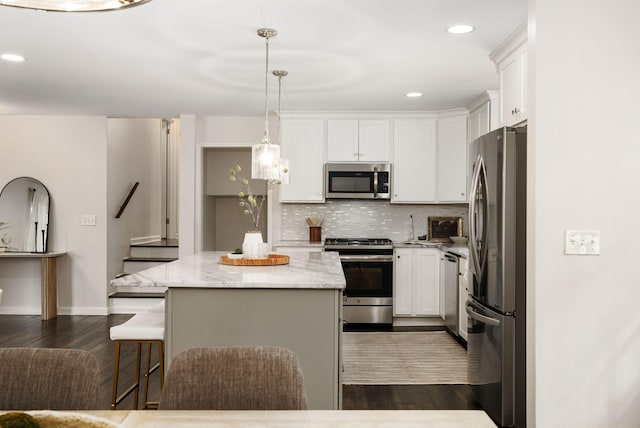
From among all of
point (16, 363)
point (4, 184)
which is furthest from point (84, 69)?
point (16, 363)

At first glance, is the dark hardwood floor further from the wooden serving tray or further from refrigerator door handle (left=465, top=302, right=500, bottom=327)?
the wooden serving tray

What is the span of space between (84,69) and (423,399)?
361cm

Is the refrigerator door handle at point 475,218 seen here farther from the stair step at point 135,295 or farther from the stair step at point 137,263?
the stair step at point 137,263

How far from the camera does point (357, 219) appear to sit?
6480 millimetres

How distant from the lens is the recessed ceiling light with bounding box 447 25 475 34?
331 centimetres

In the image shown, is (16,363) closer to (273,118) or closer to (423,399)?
(423,399)

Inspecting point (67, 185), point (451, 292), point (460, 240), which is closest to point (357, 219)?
point (460, 240)

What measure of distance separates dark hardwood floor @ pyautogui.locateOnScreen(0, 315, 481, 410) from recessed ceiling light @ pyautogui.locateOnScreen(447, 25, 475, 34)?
2390 mm

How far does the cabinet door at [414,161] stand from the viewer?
607 cm

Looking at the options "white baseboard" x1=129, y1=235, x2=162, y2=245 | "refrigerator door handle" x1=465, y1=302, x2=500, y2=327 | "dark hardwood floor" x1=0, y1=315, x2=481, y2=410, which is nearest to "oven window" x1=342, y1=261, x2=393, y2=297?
"dark hardwood floor" x1=0, y1=315, x2=481, y2=410

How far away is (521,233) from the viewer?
9.63 feet

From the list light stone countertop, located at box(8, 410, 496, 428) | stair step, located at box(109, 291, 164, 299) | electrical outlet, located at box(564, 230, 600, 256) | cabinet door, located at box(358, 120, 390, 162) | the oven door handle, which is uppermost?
cabinet door, located at box(358, 120, 390, 162)

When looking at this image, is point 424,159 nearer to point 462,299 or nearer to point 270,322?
point 462,299

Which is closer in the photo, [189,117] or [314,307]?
A: [314,307]
